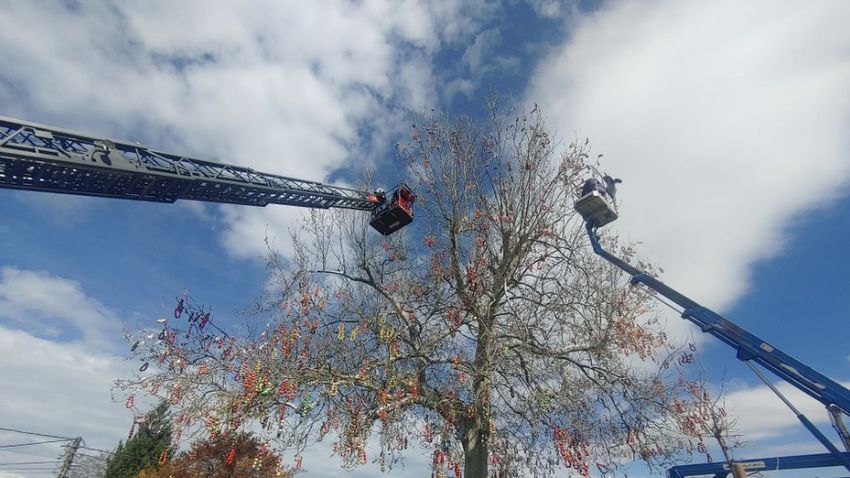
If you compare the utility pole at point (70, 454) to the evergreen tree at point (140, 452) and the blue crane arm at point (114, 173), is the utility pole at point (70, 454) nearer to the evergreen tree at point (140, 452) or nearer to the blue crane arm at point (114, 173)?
the evergreen tree at point (140, 452)

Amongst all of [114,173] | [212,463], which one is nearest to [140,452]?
[212,463]

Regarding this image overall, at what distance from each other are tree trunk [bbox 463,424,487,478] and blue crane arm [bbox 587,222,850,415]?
640 centimetres

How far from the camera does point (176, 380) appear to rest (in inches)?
401

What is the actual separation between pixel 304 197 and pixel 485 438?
11257mm

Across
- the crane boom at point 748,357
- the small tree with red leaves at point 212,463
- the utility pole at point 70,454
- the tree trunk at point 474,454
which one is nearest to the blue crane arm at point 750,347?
the crane boom at point 748,357

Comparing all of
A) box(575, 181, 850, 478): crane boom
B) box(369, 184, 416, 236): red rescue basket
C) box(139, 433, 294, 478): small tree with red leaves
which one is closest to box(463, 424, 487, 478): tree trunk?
box(575, 181, 850, 478): crane boom

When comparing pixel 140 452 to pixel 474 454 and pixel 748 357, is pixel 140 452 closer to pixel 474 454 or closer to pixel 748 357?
pixel 474 454

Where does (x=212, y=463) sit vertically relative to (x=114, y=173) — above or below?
below

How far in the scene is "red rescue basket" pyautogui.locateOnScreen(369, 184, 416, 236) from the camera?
14.7m

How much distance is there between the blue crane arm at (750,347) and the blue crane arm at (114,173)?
1202 cm

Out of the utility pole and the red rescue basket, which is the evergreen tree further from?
the red rescue basket

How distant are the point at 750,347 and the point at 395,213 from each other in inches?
447

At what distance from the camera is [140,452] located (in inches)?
1038

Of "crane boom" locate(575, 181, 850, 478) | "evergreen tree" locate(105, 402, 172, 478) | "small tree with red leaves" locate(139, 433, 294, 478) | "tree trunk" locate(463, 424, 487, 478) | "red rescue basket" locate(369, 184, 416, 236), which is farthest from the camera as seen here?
"evergreen tree" locate(105, 402, 172, 478)
